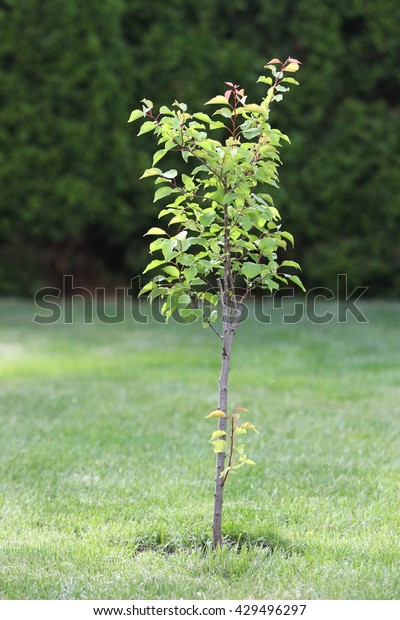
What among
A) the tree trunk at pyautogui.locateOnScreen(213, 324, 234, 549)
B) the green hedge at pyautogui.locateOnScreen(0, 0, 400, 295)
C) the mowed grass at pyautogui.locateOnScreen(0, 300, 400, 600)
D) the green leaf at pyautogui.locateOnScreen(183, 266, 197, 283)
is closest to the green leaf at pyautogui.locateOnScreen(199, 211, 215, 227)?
the green leaf at pyautogui.locateOnScreen(183, 266, 197, 283)

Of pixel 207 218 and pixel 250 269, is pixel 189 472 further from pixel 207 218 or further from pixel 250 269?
pixel 207 218

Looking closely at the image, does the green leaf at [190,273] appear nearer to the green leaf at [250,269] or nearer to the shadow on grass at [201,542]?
the green leaf at [250,269]

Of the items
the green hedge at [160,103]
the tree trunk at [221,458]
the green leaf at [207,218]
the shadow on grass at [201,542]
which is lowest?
the shadow on grass at [201,542]

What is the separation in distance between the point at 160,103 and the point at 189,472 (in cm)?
618

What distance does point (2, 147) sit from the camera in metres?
8.85

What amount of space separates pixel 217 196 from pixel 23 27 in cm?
683

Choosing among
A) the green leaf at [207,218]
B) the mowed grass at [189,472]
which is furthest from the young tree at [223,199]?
the mowed grass at [189,472]

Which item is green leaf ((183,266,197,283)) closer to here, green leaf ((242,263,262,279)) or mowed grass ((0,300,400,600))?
green leaf ((242,263,262,279))

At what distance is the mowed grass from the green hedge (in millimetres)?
2551
